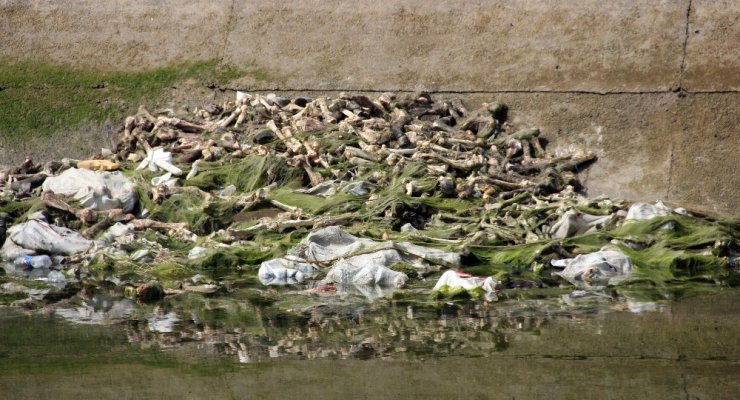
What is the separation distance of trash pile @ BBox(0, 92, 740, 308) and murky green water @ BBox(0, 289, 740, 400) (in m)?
0.66

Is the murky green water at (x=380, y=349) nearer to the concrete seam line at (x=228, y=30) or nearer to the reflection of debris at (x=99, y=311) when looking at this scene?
the reflection of debris at (x=99, y=311)

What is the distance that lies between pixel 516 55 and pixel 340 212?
3.00 metres

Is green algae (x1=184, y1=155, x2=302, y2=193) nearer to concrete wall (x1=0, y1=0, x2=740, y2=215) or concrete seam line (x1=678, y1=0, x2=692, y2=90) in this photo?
concrete wall (x1=0, y1=0, x2=740, y2=215)

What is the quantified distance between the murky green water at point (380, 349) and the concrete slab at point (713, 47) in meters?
3.65

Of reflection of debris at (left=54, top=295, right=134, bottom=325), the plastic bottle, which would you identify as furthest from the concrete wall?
reflection of debris at (left=54, top=295, right=134, bottom=325)

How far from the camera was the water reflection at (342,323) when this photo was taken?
5.27 metres

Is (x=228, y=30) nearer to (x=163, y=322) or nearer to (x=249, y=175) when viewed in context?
(x=249, y=175)

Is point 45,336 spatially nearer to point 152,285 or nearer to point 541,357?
point 152,285

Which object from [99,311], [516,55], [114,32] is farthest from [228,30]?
[99,311]

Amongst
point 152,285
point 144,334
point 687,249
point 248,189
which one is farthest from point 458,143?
point 144,334

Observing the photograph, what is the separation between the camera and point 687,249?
25.3 feet

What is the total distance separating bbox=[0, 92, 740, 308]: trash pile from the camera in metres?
7.44

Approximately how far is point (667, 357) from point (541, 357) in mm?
547

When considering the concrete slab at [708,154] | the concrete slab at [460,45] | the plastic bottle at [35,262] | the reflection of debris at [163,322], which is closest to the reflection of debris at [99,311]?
the reflection of debris at [163,322]
